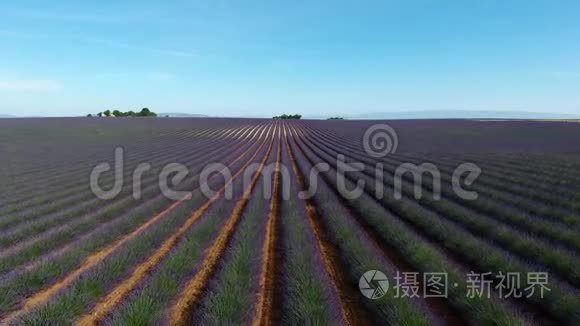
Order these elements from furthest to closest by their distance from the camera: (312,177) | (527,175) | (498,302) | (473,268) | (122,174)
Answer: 1. (122,174)
2. (312,177)
3. (527,175)
4. (473,268)
5. (498,302)

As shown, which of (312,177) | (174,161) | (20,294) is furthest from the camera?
(174,161)

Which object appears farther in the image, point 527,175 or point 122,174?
point 122,174

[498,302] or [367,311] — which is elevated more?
[498,302]

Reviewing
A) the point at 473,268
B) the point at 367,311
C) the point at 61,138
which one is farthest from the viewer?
the point at 61,138

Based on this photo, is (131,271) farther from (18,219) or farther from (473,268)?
(473,268)

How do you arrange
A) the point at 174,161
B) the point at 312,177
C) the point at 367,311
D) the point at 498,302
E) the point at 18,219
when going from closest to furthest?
the point at 498,302 → the point at 367,311 → the point at 18,219 → the point at 312,177 → the point at 174,161

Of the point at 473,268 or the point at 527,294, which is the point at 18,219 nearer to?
the point at 473,268

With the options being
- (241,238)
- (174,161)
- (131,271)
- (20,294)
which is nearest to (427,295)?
(241,238)

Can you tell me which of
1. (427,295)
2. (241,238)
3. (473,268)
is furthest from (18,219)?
(473,268)

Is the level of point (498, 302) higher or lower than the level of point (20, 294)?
higher
